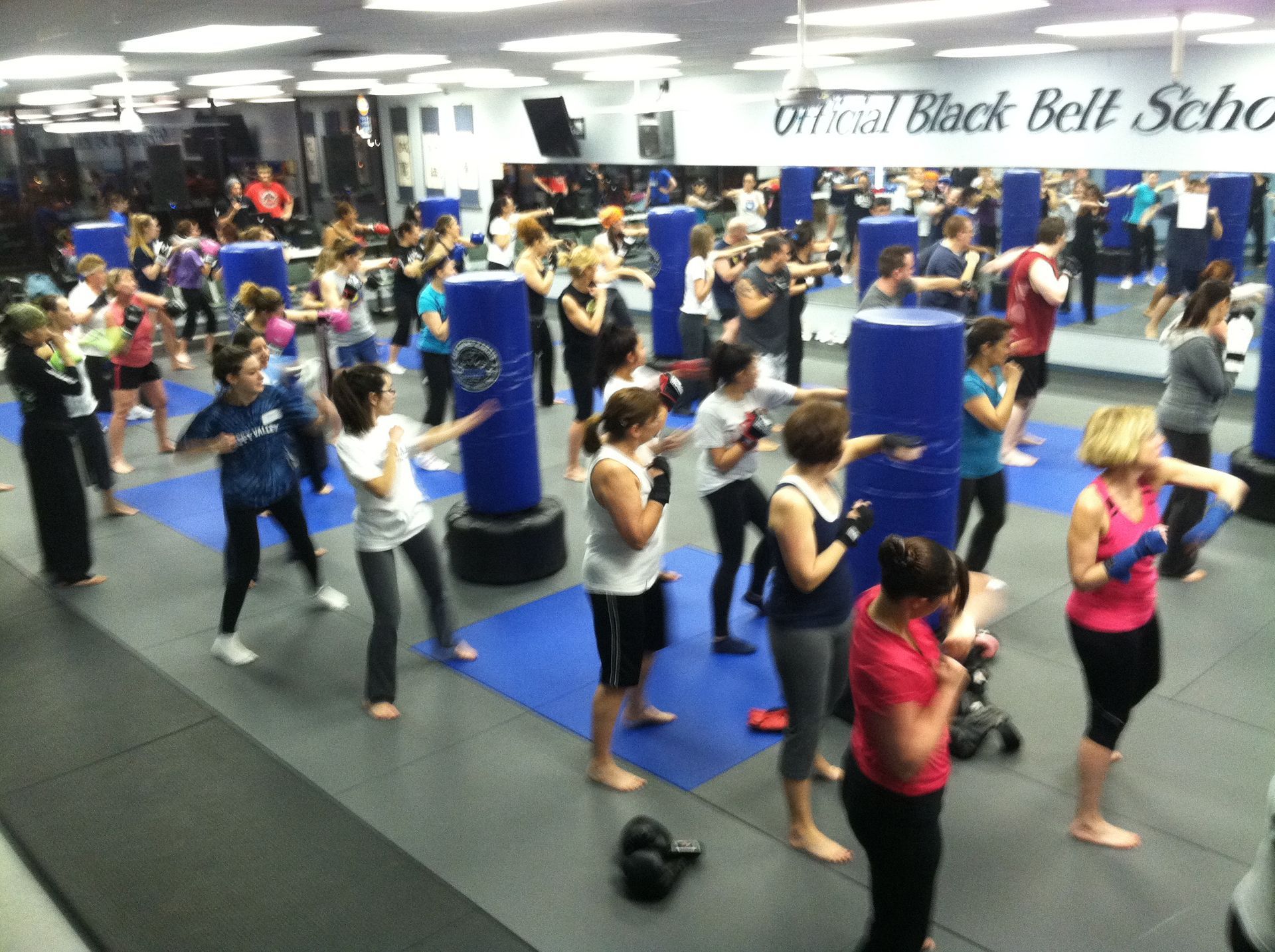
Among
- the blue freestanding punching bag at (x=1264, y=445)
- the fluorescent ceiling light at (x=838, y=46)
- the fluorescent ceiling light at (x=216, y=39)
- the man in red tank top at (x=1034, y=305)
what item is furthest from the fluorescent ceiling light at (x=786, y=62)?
the blue freestanding punching bag at (x=1264, y=445)

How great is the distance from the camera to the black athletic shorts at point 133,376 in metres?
7.37

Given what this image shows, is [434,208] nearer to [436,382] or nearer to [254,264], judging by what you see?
[254,264]

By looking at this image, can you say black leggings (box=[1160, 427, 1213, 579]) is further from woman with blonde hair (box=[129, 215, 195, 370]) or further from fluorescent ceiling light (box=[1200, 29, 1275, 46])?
woman with blonde hair (box=[129, 215, 195, 370])

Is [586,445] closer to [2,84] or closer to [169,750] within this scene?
[169,750]

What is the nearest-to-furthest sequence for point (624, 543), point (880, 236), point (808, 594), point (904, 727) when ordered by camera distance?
point (904, 727), point (808, 594), point (624, 543), point (880, 236)

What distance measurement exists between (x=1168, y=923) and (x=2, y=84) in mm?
11892

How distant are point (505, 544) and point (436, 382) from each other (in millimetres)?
2243

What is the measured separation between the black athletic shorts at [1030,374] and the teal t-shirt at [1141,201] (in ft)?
11.4

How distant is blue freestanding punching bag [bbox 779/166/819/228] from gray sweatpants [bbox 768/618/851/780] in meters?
9.35

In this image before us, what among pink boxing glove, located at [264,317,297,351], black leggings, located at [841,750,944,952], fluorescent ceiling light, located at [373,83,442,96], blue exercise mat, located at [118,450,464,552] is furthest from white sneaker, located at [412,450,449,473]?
fluorescent ceiling light, located at [373,83,442,96]

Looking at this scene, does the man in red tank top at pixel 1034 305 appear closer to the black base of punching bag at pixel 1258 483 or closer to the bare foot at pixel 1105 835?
the black base of punching bag at pixel 1258 483

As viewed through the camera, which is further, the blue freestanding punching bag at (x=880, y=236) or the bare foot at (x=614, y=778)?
the blue freestanding punching bag at (x=880, y=236)

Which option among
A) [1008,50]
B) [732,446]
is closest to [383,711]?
[732,446]

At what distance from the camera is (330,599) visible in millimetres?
5613
